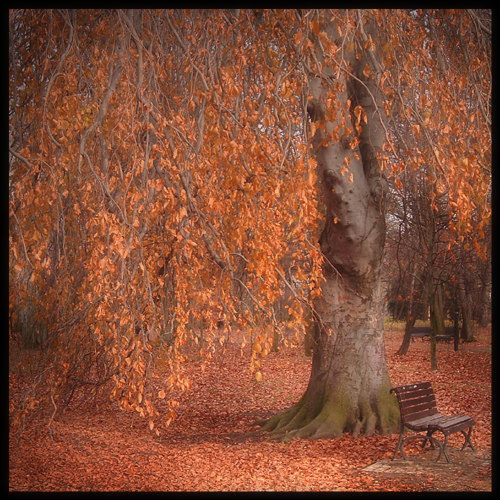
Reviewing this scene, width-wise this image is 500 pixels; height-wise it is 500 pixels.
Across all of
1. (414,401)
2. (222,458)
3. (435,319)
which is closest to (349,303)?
(414,401)

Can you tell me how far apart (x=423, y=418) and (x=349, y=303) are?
1.48 metres

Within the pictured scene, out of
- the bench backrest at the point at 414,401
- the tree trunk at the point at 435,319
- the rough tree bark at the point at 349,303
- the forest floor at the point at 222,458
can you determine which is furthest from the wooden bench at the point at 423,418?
the tree trunk at the point at 435,319

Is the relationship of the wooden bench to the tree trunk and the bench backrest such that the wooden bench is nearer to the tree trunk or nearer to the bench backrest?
the bench backrest

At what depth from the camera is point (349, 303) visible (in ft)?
20.9

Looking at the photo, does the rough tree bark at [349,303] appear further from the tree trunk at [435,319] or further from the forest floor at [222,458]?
the tree trunk at [435,319]

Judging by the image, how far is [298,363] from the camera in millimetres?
12852

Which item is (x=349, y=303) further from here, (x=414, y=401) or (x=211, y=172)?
(x=211, y=172)

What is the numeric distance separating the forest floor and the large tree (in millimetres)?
523

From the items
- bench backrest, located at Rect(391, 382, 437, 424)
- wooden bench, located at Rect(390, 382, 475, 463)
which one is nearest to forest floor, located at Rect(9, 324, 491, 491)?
wooden bench, located at Rect(390, 382, 475, 463)

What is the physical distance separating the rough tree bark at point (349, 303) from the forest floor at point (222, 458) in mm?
→ 363

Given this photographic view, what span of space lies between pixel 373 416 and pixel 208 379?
5681 millimetres

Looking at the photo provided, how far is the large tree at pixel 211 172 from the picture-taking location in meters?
4.25
